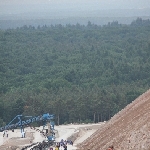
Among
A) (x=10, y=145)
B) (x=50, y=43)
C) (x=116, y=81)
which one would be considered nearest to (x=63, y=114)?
(x=10, y=145)

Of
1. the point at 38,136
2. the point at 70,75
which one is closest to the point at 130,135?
the point at 38,136

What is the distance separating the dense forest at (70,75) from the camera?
182 feet

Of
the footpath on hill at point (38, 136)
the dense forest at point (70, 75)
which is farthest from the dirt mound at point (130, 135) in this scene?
the dense forest at point (70, 75)

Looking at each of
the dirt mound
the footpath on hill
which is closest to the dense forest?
the footpath on hill

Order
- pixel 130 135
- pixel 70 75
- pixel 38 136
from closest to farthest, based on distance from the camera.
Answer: pixel 130 135 → pixel 38 136 → pixel 70 75

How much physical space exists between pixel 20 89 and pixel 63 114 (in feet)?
57.9

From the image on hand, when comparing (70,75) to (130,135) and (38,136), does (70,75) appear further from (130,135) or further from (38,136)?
(130,135)

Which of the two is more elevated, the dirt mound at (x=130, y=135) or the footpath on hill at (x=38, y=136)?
the dirt mound at (x=130, y=135)

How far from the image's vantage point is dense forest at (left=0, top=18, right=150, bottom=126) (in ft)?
182

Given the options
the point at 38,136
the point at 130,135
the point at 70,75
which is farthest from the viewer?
the point at 70,75

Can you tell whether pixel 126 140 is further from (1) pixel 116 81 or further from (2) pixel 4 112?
(1) pixel 116 81

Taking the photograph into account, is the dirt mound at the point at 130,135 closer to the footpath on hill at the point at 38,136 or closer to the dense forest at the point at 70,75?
the footpath on hill at the point at 38,136

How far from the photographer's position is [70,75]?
271ft

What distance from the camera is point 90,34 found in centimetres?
15412
